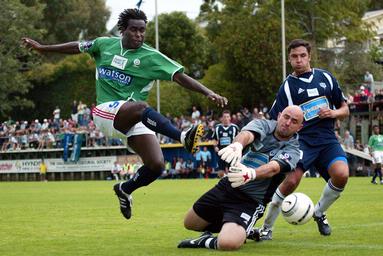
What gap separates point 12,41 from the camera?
63.3 m

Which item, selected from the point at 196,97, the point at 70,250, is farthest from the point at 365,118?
the point at 70,250

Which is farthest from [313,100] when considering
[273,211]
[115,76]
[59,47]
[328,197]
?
[59,47]

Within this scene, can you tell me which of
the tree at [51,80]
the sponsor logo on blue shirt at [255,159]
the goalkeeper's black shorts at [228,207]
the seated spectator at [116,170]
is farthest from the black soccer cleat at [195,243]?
the tree at [51,80]

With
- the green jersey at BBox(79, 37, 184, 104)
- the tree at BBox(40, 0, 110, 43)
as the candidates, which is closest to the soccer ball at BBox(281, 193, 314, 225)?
the green jersey at BBox(79, 37, 184, 104)

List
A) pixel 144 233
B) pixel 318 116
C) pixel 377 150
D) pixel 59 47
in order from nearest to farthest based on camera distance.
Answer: pixel 318 116 < pixel 59 47 < pixel 144 233 < pixel 377 150

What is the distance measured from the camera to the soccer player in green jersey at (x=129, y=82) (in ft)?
36.1

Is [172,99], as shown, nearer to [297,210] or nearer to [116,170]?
[116,170]

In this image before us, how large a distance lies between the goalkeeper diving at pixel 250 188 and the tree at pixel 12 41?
174 feet

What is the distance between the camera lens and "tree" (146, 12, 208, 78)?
66938 mm

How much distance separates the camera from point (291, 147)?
Answer: 9523 mm

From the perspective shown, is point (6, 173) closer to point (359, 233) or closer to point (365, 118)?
point (365, 118)

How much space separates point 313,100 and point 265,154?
6.51 feet

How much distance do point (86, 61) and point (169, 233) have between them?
56.5m

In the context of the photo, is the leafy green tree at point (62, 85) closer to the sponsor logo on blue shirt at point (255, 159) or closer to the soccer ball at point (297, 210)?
the soccer ball at point (297, 210)
